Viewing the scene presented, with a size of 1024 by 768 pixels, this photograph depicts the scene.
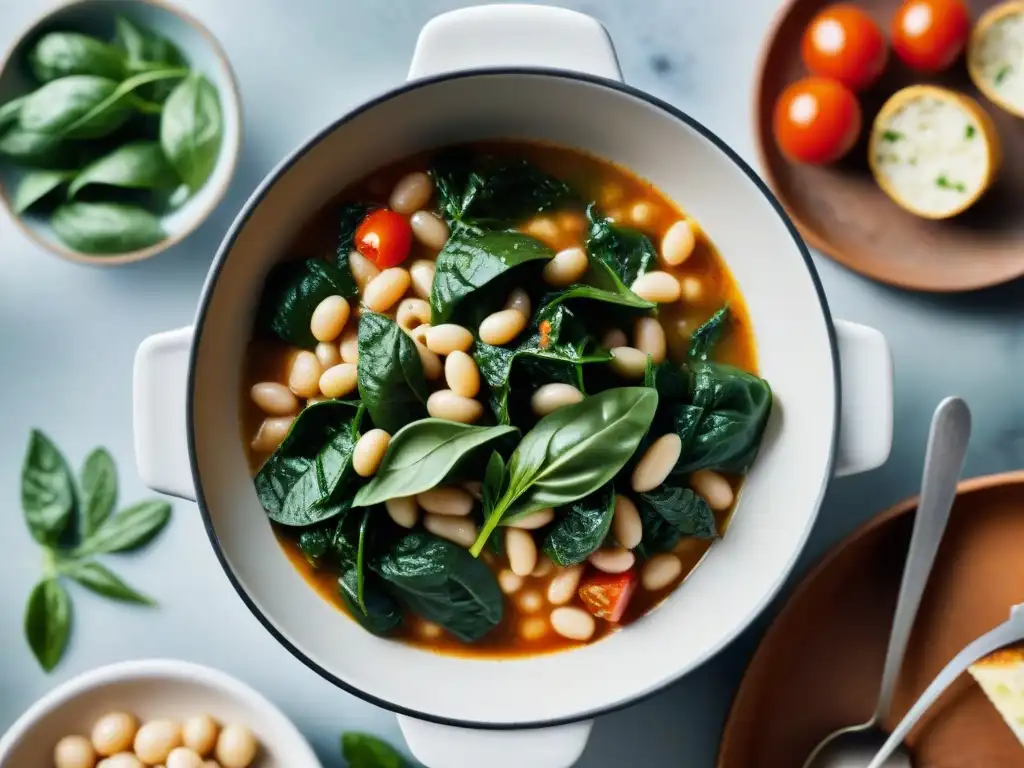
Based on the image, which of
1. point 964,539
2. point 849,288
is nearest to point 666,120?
point 849,288

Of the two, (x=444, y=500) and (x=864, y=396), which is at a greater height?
(x=864, y=396)

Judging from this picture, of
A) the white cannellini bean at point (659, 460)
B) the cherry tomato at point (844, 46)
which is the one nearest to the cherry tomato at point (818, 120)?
the cherry tomato at point (844, 46)

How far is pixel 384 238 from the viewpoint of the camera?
1.80 meters

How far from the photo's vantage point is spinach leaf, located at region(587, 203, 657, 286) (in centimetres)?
183

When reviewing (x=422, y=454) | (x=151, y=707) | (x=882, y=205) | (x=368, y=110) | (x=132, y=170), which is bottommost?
(x=151, y=707)

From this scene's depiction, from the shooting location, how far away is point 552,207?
1854 mm

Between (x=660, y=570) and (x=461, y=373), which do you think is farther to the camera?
(x=660, y=570)

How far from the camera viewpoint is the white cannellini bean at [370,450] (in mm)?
1701

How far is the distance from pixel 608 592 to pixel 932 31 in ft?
3.77

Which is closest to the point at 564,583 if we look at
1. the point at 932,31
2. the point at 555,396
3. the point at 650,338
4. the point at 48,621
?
the point at 555,396

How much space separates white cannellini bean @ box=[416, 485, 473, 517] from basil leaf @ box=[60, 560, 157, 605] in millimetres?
675

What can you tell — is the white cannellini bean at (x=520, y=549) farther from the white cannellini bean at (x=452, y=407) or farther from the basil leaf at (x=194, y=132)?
the basil leaf at (x=194, y=132)

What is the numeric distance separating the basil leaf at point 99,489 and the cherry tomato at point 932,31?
5.59 feet

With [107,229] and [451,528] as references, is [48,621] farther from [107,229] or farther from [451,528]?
[451,528]
